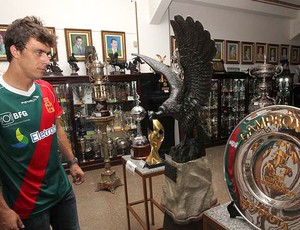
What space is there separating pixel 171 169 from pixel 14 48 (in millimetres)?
1098

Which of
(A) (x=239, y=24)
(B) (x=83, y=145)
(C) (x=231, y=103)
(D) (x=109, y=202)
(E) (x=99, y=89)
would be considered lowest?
(D) (x=109, y=202)

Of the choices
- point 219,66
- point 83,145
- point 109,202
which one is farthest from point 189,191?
point 219,66

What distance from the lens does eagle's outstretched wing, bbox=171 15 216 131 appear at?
125 centimetres

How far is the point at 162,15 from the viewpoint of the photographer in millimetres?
4184

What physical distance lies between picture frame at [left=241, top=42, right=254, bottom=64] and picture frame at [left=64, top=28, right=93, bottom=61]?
3659mm

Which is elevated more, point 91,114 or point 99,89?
point 99,89

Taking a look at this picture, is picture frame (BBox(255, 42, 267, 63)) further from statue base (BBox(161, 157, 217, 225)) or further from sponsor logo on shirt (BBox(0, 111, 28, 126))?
sponsor logo on shirt (BBox(0, 111, 28, 126))

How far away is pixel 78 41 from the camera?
3814mm

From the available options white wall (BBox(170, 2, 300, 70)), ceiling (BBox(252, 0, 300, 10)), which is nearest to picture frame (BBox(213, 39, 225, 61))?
white wall (BBox(170, 2, 300, 70))

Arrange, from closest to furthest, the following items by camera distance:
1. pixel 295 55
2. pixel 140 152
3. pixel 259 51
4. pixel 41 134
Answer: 1. pixel 41 134
2. pixel 140 152
3. pixel 259 51
4. pixel 295 55

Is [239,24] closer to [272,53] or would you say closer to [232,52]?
[232,52]

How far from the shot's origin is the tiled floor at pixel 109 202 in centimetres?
233

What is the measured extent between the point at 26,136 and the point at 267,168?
1104mm

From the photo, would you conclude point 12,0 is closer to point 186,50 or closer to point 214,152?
point 186,50
